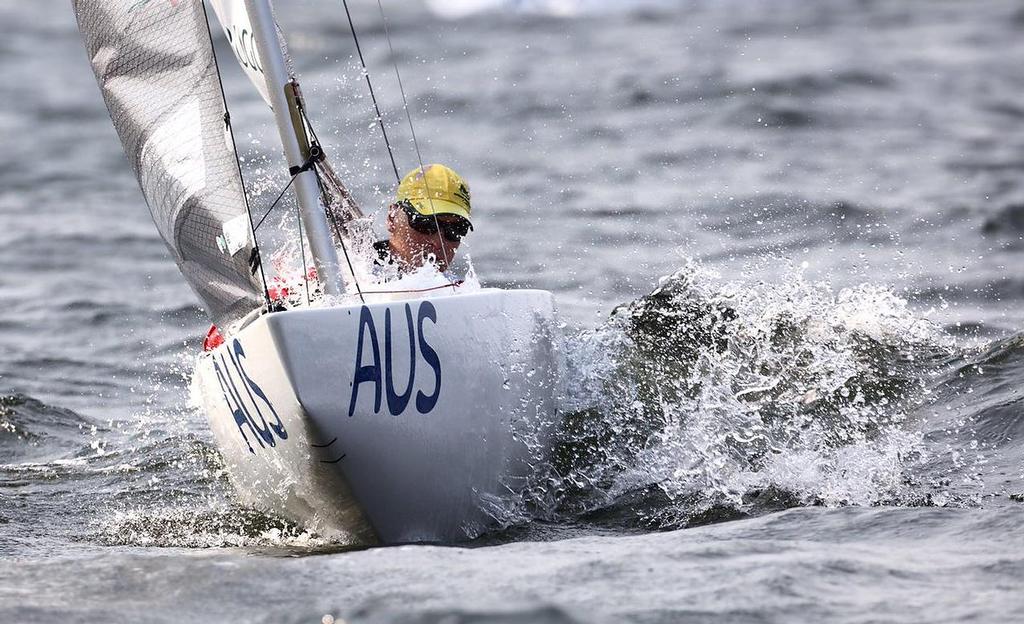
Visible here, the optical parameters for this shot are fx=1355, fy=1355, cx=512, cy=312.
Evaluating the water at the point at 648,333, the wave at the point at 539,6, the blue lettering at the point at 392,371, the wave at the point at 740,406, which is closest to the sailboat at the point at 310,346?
the blue lettering at the point at 392,371

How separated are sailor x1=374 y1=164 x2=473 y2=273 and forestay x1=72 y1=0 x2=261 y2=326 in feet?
2.18

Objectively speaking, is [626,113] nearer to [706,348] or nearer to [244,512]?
[706,348]

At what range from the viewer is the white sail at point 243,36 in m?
4.25

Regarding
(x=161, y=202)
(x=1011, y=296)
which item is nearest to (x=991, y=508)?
(x=161, y=202)

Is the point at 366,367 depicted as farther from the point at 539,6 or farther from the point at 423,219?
the point at 539,6

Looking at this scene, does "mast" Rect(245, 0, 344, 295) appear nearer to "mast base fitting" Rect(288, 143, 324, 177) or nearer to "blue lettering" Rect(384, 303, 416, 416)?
"mast base fitting" Rect(288, 143, 324, 177)

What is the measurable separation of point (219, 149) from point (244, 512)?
118 centimetres

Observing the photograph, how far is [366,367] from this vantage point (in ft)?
11.9

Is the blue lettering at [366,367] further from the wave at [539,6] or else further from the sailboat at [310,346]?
the wave at [539,6]

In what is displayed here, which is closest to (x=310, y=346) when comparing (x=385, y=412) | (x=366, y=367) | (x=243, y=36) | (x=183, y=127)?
(x=366, y=367)

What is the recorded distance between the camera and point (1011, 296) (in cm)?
762

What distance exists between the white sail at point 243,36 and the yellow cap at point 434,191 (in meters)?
0.70

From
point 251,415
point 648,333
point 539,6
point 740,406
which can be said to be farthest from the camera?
point 539,6

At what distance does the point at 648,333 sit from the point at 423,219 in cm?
176
